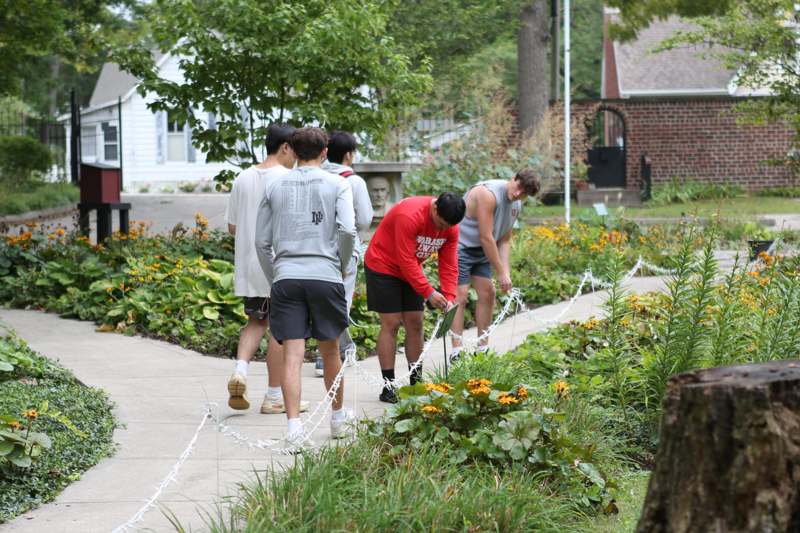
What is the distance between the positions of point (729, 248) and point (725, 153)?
1437 cm

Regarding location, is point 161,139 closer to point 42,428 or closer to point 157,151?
point 157,151

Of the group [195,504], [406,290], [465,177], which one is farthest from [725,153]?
[195,504]

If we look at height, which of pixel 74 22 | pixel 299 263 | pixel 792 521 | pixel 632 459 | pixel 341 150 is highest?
pixel 74 22

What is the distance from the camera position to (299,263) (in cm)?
618

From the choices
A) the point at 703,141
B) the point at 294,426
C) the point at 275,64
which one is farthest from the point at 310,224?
the point at 703,141

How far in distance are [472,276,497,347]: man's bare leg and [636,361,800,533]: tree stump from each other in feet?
18.3

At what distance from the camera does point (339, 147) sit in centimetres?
768

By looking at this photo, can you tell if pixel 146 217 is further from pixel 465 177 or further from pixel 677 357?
pixel 677 357

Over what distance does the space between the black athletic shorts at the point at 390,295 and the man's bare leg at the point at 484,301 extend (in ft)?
4.55

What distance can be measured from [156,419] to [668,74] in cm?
2903

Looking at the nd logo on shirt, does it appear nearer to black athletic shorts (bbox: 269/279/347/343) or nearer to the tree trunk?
black athletic shorts (bbox: 269/279/347/343)

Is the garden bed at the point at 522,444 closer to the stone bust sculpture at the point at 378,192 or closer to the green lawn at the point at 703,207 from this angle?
the stone bust sculpture at the point at 378,192

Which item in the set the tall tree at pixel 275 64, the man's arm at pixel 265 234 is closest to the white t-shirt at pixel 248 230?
the man's arm at pixel 265 234

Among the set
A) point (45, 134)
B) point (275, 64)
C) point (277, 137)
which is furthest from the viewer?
point (45, 134)
